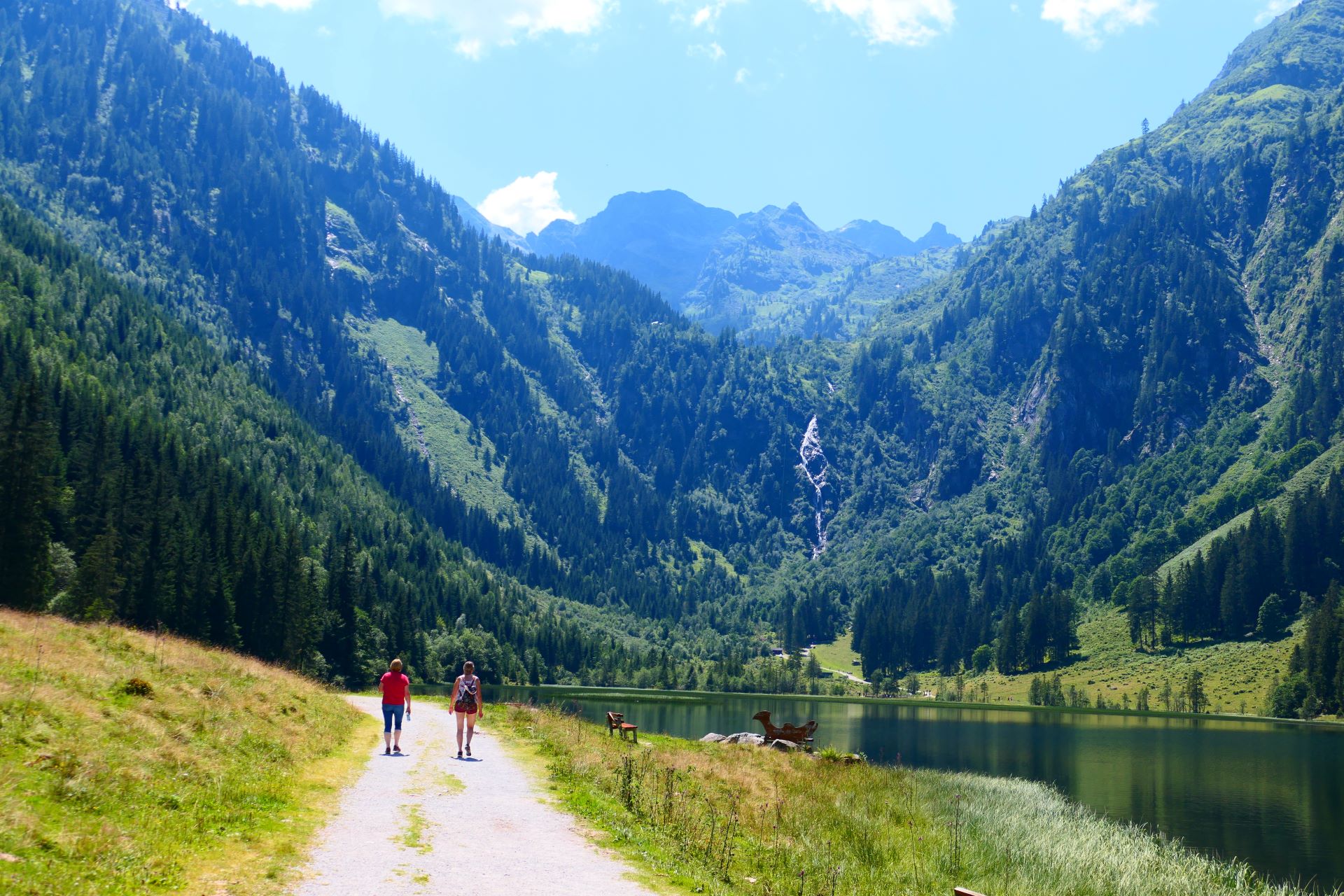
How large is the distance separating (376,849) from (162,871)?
482 centimetres

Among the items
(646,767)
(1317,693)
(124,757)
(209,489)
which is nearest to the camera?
(124,757)

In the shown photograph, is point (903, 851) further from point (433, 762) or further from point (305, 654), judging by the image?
point (305, 654)

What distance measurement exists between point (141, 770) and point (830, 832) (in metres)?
23.1

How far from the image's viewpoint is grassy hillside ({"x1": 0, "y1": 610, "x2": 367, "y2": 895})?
51.1 feet

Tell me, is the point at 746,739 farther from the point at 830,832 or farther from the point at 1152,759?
the point at 1152,759

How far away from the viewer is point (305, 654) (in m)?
107

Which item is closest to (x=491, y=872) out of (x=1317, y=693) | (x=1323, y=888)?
(x=1323, y=888)

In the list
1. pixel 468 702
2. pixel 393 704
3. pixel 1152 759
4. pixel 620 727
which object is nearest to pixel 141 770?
pixel 393 704

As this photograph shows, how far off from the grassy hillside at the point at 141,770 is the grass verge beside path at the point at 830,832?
27.2 feet

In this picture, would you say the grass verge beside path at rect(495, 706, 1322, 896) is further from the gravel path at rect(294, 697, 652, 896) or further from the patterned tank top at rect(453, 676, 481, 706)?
the patterned tank top at rect(453, 676, 481, 706)

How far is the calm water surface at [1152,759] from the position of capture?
49719mm

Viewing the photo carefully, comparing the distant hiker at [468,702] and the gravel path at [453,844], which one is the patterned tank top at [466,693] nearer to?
the distant hiker at [468,702]

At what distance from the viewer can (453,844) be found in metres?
20.8

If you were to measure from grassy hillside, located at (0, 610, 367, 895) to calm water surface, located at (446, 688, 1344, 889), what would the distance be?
133ft
